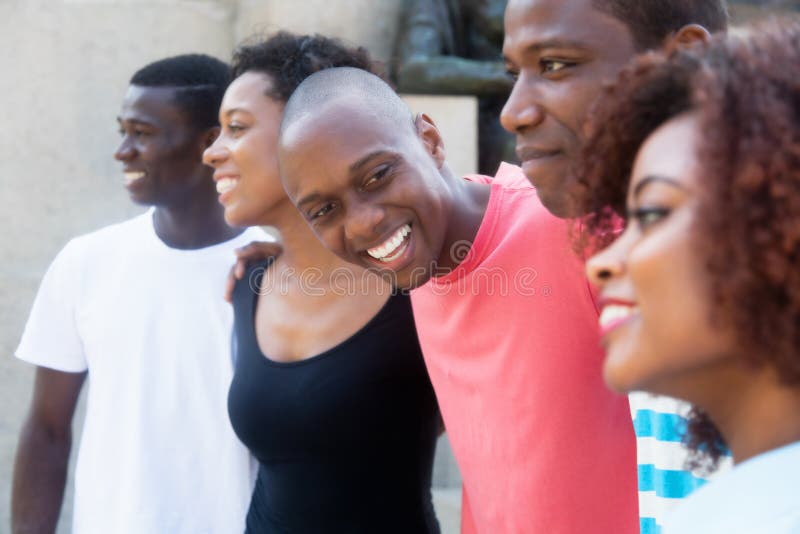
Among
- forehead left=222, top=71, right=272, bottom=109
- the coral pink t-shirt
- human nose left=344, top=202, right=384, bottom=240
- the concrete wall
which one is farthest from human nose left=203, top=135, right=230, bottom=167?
the concrete wall

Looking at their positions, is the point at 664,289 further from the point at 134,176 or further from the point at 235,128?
the point at 134,176

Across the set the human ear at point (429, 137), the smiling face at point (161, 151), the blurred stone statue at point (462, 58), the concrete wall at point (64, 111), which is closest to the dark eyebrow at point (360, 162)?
the human ear at point (429, 137)

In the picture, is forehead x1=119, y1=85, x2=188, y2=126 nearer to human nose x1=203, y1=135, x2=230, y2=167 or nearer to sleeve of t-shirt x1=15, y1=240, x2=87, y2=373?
human nose x1=203, y1=135, x2=230, y2=167

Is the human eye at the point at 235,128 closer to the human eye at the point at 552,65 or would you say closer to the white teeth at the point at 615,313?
the human eye at the point at 552,65

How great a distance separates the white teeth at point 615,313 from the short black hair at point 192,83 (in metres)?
2.21

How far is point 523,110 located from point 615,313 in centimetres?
72

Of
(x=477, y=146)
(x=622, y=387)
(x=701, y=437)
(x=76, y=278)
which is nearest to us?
(x=622, y=387)

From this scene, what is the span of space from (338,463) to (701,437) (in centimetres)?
114

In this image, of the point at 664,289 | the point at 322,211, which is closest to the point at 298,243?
the point at 322,211

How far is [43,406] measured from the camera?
2.98m

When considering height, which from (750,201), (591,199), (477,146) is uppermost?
(477,146)

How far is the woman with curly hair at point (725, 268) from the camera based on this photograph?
1.09 metres

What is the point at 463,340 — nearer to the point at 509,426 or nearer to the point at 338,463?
the point at 509,426

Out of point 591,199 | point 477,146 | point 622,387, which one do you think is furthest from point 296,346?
point 477,146
